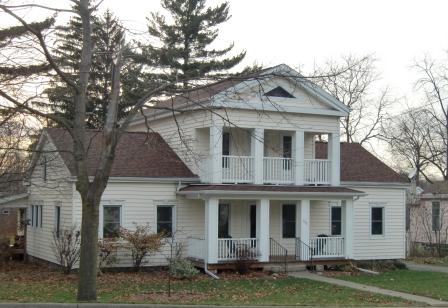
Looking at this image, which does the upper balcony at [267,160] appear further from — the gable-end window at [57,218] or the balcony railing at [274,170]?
the gable-end window at [57,218]

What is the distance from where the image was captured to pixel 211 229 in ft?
77.4

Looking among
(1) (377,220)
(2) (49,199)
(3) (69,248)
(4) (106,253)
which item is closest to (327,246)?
(1) (377,220)

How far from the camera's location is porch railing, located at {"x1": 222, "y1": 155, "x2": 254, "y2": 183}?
2473 centimetres

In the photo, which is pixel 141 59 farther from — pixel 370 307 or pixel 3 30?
pixel 370 307

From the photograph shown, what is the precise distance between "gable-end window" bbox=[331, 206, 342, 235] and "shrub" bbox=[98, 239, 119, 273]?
32.7 ft

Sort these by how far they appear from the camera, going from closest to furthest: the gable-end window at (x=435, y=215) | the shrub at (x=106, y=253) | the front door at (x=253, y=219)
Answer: the shrub at (x=106, y=253)
the front door at (x=253, y=219)
the gable-end window at (x=435, y=215)

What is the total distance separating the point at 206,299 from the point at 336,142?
12.0 m

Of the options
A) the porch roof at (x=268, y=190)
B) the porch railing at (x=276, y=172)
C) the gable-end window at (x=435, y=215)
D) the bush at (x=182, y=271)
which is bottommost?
the bush at (x=182, y=271)

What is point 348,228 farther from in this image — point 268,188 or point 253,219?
point 268,188

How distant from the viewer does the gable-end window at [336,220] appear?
92.6 ft

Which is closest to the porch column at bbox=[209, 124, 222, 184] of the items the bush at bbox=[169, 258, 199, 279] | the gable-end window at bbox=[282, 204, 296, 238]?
the bush at bbox=[169, 258, 199, 279]

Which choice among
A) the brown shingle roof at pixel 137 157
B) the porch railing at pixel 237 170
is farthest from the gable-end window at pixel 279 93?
the brown shingle roof at pixel 137 157

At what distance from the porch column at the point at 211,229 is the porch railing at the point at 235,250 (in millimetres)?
260

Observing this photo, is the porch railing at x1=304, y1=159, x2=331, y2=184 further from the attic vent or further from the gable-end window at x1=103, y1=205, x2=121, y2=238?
the gable-end window at x1=103, y1=205, x2=121, y2=238
